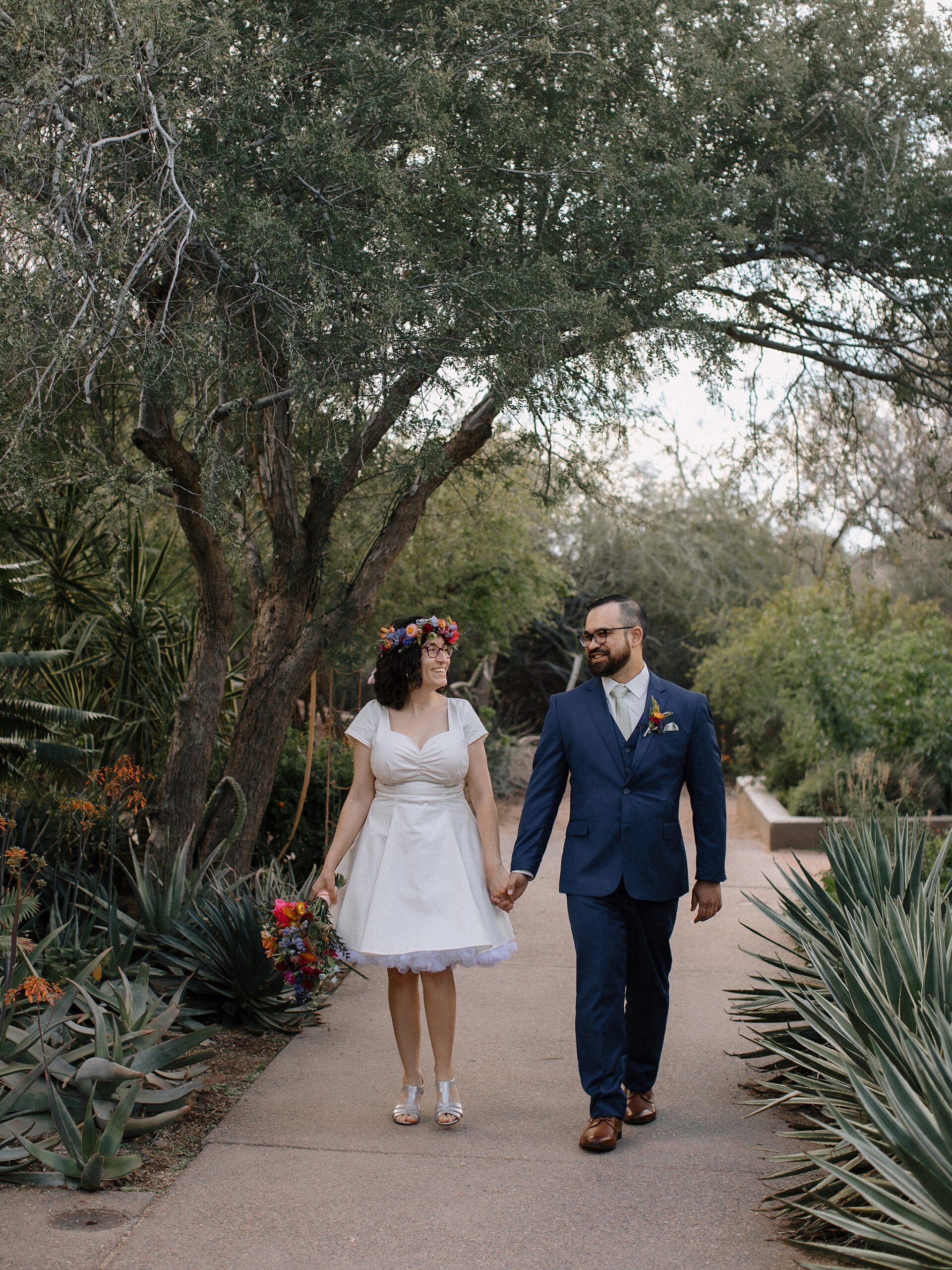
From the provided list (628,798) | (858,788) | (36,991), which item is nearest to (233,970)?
(36,991)

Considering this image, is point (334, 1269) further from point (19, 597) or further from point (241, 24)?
point (241, 24)

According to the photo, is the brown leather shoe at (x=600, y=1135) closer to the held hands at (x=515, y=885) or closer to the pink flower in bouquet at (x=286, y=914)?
the held hands at (x=515, y=885)

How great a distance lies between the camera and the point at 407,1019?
495 cm

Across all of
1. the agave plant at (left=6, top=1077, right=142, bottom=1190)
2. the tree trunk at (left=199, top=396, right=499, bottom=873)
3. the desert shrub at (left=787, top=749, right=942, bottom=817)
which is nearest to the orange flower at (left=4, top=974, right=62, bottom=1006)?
the agave plant at (left=6, top=1077, right=142, bottom=1190)

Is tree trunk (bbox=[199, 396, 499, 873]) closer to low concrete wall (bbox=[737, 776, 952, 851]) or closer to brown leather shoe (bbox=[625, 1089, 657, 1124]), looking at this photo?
brown leather shoe (bbox=[625, 1089, 657, 1124])

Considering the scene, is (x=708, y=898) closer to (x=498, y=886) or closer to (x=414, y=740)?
(x=498, y=886)

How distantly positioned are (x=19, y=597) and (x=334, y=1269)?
5380 millimetres

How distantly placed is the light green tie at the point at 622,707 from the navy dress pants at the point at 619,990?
0.60 meters

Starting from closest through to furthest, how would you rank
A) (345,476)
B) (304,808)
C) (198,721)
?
1. (345,476)
2. (198,721)
3. (304,808)

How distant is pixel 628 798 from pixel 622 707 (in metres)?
0.37

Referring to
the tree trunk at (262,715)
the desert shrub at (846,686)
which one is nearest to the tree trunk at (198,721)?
the tree trunk at (262,715)

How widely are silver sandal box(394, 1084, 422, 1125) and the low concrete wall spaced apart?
23.2ft

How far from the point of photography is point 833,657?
45.7 ft

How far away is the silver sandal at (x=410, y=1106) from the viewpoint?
4879 millimetres
